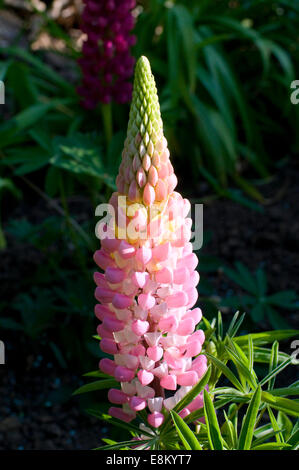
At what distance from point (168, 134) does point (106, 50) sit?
2.04 feet

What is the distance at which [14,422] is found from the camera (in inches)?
67.7

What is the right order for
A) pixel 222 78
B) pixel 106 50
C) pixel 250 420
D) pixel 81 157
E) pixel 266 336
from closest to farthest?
pixel 250 420 < pixel 266 336 < pixel 81 157 < pixel 106 50 < pixel 222 78

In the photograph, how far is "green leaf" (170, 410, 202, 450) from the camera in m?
0.95

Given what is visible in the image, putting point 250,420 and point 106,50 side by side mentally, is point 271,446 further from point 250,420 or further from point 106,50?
point 106,50

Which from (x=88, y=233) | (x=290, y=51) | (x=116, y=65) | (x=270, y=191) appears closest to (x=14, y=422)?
(x=88, y=233)

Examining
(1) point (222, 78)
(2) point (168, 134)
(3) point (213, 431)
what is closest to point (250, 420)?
(3) point (213, 431)

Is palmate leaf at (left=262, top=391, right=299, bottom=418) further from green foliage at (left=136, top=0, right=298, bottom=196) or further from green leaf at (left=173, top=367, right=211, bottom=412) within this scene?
green foliage at (left=136, top=0, right=298, bottom=196)

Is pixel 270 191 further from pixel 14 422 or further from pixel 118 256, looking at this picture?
pixel 118 256

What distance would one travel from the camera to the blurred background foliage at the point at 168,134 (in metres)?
1.96

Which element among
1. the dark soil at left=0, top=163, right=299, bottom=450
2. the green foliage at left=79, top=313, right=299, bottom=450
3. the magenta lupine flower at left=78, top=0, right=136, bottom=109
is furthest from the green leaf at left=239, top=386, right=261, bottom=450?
the magenta lupine flower at left=78, top=0, right=136, bottom=109

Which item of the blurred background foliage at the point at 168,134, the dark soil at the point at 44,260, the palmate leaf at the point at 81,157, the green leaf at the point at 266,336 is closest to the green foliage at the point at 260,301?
the blurred background foliage at the point at 168,134

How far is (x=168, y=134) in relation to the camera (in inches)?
105

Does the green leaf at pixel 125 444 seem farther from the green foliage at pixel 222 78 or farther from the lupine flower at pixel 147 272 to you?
the green foliage at pixel 222 78
